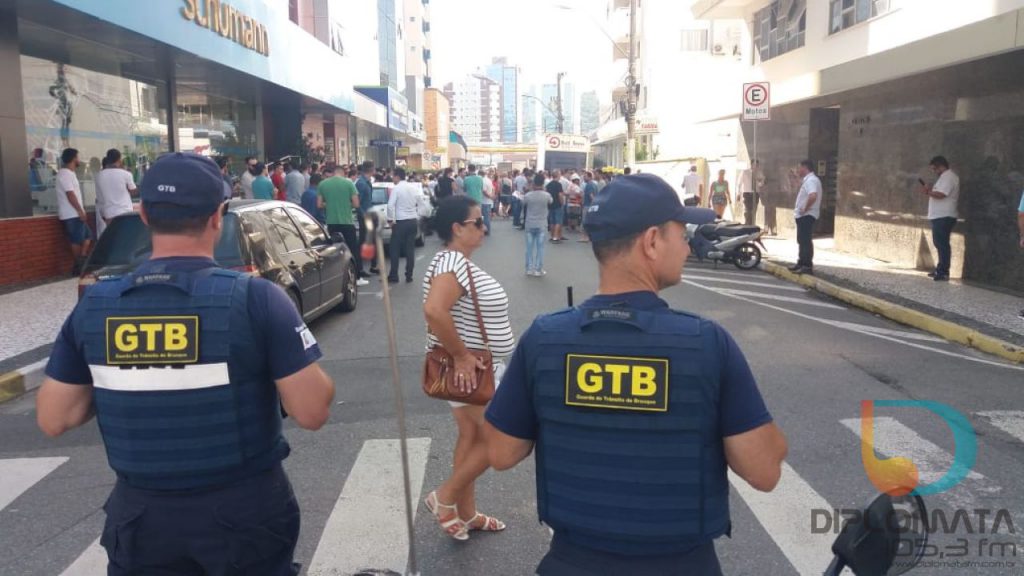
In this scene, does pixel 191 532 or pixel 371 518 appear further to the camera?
pixel 371 518

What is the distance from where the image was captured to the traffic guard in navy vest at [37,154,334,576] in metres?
2.30

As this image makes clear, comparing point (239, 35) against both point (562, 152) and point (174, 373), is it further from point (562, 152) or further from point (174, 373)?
point (562, 152)

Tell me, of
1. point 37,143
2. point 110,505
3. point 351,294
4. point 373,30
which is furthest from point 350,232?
point 373,30

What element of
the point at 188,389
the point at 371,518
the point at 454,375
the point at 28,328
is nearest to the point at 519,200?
the point at 28,328

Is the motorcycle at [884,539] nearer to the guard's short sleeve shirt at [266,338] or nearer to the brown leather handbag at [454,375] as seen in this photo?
the guard's short sleeve shirt at [266,338]

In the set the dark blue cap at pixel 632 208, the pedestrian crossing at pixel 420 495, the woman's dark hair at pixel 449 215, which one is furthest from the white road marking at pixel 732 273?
the dark blue cap at pixel 632 208

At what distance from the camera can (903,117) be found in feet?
49.4

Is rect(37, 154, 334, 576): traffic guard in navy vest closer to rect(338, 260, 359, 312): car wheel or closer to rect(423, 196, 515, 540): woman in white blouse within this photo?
rect(423, 196, 515, 540): woman in white blouse

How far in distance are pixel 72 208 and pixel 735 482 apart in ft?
38.2

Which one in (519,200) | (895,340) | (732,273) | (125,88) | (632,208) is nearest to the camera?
(632,208)

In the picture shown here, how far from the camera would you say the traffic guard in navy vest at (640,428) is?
6.63ft

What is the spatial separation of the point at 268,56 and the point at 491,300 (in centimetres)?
1715

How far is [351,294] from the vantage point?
11.3 m

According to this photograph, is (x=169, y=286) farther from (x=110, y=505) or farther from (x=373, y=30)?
(x=373, y=30)
